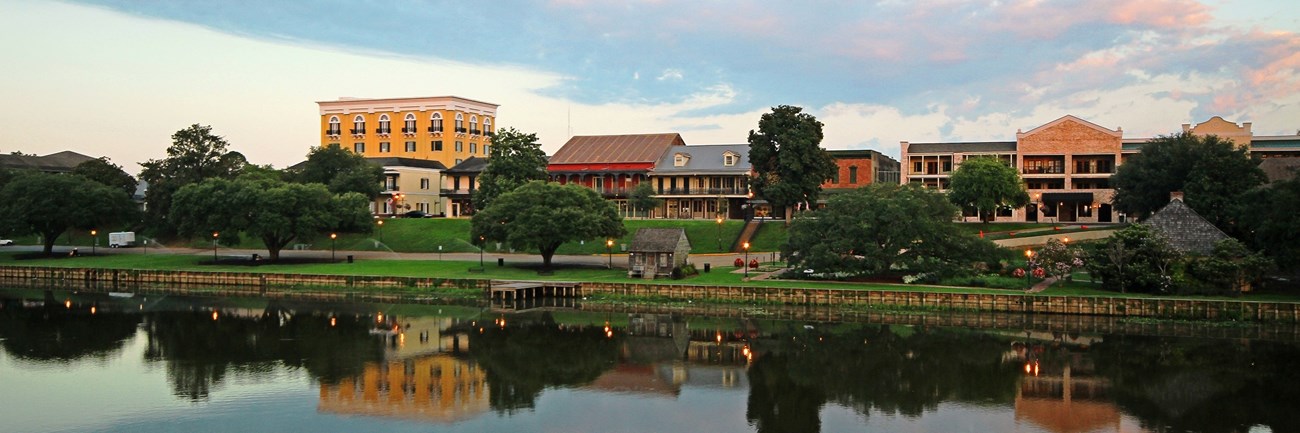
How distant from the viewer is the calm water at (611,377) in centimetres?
2867

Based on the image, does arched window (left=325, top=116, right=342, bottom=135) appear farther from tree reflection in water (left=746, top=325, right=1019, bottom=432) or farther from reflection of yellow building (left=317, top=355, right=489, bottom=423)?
tree reflection in water (left=746, top=325, right=1019, bottom=432)

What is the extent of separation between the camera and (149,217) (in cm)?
8469

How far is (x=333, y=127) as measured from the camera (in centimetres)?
11638

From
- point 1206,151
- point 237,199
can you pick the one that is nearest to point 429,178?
point 237,199

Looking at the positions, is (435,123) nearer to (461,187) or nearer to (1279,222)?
(461,187)

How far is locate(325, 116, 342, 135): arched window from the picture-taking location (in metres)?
116

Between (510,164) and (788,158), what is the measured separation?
864 inches

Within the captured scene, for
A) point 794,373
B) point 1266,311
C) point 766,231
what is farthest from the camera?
point 766,231

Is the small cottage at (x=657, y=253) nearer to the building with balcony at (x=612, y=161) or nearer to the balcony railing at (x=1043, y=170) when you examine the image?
the building with balcony at (x=612, y=161)

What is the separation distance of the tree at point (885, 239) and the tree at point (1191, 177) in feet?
45.3

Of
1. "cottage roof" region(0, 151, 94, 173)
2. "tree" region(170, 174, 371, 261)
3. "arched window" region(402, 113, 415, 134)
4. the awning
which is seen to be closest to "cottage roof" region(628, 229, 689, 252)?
"tree" region(170, 174, 371, 261)

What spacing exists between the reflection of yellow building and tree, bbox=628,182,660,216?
46.1 meters

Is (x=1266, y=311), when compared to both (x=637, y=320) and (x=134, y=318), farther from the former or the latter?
(x=134, y=318)

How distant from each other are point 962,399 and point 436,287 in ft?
112
